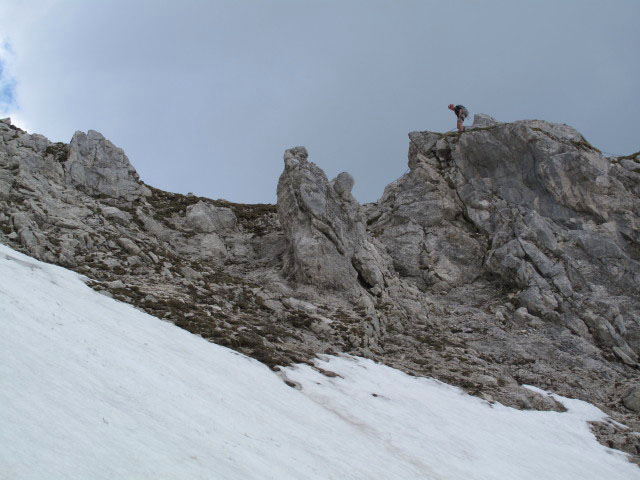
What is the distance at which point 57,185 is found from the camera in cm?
3253

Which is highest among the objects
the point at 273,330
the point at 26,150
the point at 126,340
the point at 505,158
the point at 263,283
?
the point at 505,158

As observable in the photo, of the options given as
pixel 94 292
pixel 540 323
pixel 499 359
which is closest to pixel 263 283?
pixel 94 292

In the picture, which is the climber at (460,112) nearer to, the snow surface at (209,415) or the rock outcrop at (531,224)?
the rock outcrop at (531,224)

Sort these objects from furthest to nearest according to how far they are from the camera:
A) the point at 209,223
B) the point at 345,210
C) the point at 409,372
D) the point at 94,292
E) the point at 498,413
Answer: the point at 209,223 < the point at 345,210 < the point at 409,372 < the point at 498,413 < the point at 94,292

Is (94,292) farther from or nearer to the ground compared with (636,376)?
nearer to the ground

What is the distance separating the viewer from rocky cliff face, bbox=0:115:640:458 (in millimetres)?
23016

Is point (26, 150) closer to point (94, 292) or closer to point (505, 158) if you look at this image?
point (94, 292)

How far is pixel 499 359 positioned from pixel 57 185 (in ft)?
110

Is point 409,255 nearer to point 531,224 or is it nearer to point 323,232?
point 531,224

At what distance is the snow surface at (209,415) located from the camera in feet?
23.9

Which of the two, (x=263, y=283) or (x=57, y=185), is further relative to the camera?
(x=57, y=185)

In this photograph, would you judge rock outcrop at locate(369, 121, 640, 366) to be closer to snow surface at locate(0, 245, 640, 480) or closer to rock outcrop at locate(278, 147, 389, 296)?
rock outcrop at locate(278, 147, 389, 296)

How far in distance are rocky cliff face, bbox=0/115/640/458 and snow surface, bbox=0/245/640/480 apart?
2147mm

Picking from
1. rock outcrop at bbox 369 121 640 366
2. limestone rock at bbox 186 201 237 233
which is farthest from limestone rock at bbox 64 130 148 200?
rock outcrop at bbox 369 121 640 366
